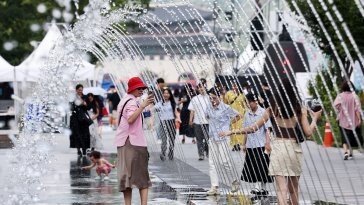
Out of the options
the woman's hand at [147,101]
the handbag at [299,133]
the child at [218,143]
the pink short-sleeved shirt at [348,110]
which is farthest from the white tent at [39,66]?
the handbag at [299,133]

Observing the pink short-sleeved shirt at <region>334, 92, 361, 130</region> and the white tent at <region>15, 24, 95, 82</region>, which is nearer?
the pink short-sleeved shirt at <region>334, 92, 361, 130</region>

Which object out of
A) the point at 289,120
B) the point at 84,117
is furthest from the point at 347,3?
the point at 289,120

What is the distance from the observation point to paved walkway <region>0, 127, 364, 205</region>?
15133mm

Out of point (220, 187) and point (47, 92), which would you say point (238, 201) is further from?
point (47, 92)

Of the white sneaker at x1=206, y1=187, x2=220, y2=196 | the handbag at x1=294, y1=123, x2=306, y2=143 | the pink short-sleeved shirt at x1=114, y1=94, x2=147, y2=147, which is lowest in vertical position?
the white sneaker at x1=206, y1=187, x2=220, y2=196

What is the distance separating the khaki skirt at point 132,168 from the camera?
13258 millimetres

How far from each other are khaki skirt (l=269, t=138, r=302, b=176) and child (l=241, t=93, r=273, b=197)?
2.80 meters

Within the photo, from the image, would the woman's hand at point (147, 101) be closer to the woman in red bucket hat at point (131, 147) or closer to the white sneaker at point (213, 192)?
the woman in red bucket hat at point (131, 147)

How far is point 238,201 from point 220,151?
1993 millimetres

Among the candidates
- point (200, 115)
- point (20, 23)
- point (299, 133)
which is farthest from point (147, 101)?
point (20, 23)

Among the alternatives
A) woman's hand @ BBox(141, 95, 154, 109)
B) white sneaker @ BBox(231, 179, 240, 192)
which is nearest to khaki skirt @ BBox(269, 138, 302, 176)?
woman's hand @ BBox(141, 95, 154, 109)

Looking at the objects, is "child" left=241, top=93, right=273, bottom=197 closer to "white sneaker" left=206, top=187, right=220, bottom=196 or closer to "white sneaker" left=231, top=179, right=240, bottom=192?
"white sneaker" left=231, top=179, right=240, bottom=192

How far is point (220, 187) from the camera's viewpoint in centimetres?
1689

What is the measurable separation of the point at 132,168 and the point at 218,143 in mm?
3432
